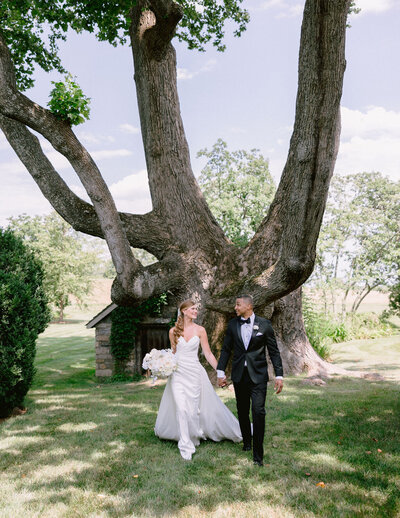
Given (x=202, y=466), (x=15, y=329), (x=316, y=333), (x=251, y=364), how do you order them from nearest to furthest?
(x=202, y=466) → (x=251, y=364) → (x=15, y=329) → (x=316, y=333)

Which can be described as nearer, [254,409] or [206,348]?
[254,409]

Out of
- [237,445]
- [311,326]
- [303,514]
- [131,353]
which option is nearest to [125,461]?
[237,445]

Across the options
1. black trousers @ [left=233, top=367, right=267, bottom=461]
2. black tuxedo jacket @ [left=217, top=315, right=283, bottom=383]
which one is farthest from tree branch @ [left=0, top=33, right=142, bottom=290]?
black trousers @ [left=233, top=367, right=267, bottom=461]

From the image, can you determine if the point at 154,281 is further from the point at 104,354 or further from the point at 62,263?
the point at 62,263

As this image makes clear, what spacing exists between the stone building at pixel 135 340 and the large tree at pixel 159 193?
322 inches

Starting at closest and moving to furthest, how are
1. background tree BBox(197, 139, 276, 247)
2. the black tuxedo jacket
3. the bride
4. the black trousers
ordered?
the black trousers
the black tuxedo jacket
the bride
background tree BBox(197, 139, 276, 247)

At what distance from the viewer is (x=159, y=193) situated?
350 inches

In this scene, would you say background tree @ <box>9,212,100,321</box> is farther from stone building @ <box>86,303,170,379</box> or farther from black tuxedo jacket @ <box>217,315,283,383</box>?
black tuxedo jacket @ <box>217,315,283,383</box>

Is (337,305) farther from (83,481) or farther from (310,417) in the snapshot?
(83,481)

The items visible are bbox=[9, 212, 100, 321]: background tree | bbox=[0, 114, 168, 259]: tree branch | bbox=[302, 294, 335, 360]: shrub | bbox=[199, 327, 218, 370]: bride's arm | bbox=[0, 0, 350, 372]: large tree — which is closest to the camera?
bbox=[199, 327, 218, 370]: bride's arm

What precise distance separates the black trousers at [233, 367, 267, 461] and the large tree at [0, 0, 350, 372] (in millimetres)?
2086

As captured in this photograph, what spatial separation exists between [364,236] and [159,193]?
22359 millimetres

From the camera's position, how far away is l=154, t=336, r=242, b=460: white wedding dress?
5656 mm

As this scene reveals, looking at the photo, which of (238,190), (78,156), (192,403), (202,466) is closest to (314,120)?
(78,156)
